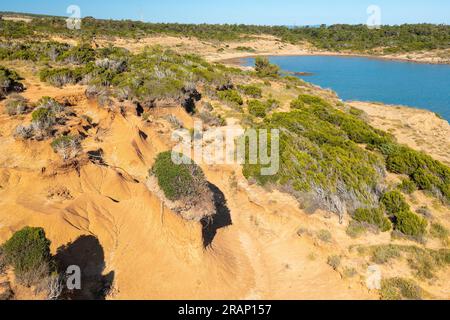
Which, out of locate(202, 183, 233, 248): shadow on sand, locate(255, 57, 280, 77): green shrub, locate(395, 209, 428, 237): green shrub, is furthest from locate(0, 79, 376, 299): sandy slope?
locate(255, 57, 280, 77): green shrub

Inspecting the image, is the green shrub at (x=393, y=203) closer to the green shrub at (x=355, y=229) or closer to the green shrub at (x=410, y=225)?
the green shrub at (x=410, y=225)

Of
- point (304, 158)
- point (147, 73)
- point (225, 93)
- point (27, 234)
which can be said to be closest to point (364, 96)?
point (225, 93)

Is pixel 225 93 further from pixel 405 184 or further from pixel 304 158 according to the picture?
pixel 405 184

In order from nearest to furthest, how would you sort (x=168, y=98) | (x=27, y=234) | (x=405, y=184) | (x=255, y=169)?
(x=27, y=234) < (x=255, y=169) < (x=405, y=184) < (x=168, y=98)

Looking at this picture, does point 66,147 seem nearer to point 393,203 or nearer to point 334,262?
point 334,262

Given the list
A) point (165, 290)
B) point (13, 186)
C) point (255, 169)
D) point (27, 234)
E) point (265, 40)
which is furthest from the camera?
point (265, 40)

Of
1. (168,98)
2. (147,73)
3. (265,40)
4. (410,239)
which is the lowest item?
(410,239)

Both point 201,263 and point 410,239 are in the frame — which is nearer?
point 201,263
